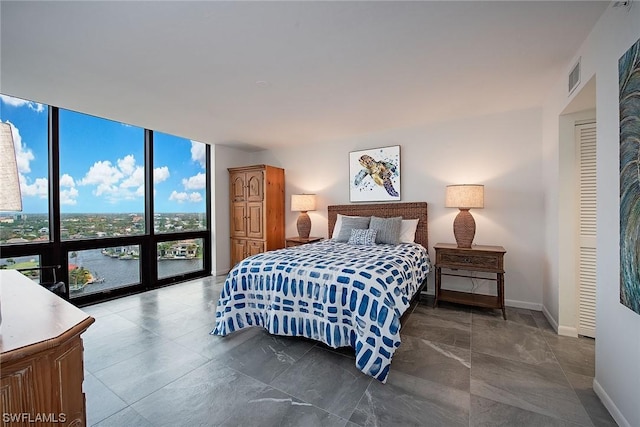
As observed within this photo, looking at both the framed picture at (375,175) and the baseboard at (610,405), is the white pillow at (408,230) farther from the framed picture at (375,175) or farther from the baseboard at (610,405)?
the baseboard at (610,405)

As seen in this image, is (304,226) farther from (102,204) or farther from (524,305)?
(524,305)

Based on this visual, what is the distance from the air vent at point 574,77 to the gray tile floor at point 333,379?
2207mm

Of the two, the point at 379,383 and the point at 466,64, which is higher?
the point at 466,64

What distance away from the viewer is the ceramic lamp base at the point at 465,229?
3.27 metres

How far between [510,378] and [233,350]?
217 centimetres

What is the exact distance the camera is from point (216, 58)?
85.5 inches

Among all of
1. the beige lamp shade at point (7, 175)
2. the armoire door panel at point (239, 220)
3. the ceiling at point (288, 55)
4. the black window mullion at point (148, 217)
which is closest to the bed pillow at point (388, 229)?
the ceiling at point (288, 55)

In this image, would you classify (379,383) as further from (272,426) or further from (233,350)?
(233,350)

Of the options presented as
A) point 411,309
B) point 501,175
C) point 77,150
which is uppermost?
point 77,150

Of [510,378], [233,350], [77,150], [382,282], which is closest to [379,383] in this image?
[382,282]

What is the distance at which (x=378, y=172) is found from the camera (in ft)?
13.9

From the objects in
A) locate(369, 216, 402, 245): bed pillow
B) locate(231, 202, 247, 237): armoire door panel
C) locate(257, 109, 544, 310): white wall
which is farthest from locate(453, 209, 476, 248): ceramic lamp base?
locate(231, 202, 247, 237): armoire door panel

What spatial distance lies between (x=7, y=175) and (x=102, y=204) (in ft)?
11.2

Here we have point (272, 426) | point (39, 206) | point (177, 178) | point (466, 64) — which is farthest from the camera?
point (177, 178)
